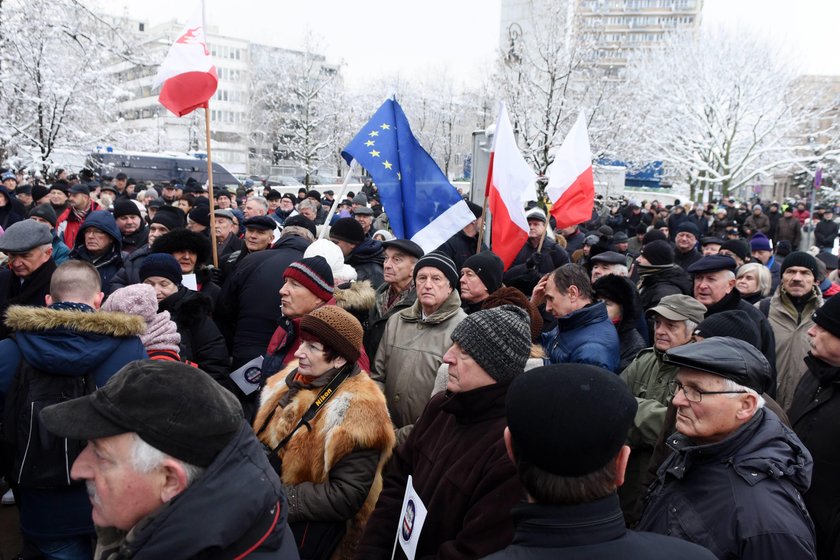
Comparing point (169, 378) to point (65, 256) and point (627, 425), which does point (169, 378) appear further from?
point (65, 256)

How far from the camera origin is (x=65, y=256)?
6.33 m

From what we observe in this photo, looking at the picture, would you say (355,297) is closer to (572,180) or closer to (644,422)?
(644,422)

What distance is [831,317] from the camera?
11.1ft

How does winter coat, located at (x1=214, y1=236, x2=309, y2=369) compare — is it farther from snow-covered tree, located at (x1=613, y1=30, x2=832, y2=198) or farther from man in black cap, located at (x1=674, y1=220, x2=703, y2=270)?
snow-covered tree, located at (x1=613, y1=30, x2=832, y2=198)

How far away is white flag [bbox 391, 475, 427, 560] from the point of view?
2418 millimetres

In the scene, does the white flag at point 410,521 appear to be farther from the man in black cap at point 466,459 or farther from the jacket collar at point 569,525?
the jacket collar at point 569,525

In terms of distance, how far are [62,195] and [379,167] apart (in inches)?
244

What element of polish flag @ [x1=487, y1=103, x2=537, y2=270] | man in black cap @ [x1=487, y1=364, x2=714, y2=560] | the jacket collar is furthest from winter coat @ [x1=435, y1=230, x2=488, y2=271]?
the jacket collar

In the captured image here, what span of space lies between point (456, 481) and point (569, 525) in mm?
846

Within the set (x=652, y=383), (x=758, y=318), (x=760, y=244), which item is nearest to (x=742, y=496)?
(x=652, y=383)

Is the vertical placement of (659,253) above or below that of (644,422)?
above

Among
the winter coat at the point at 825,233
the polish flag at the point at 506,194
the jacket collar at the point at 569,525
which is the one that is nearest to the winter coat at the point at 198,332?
the polish flag at the point at 506,194

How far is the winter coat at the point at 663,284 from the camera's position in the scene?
631 centimetres

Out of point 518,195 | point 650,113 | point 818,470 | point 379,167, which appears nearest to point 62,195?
point 379,167
